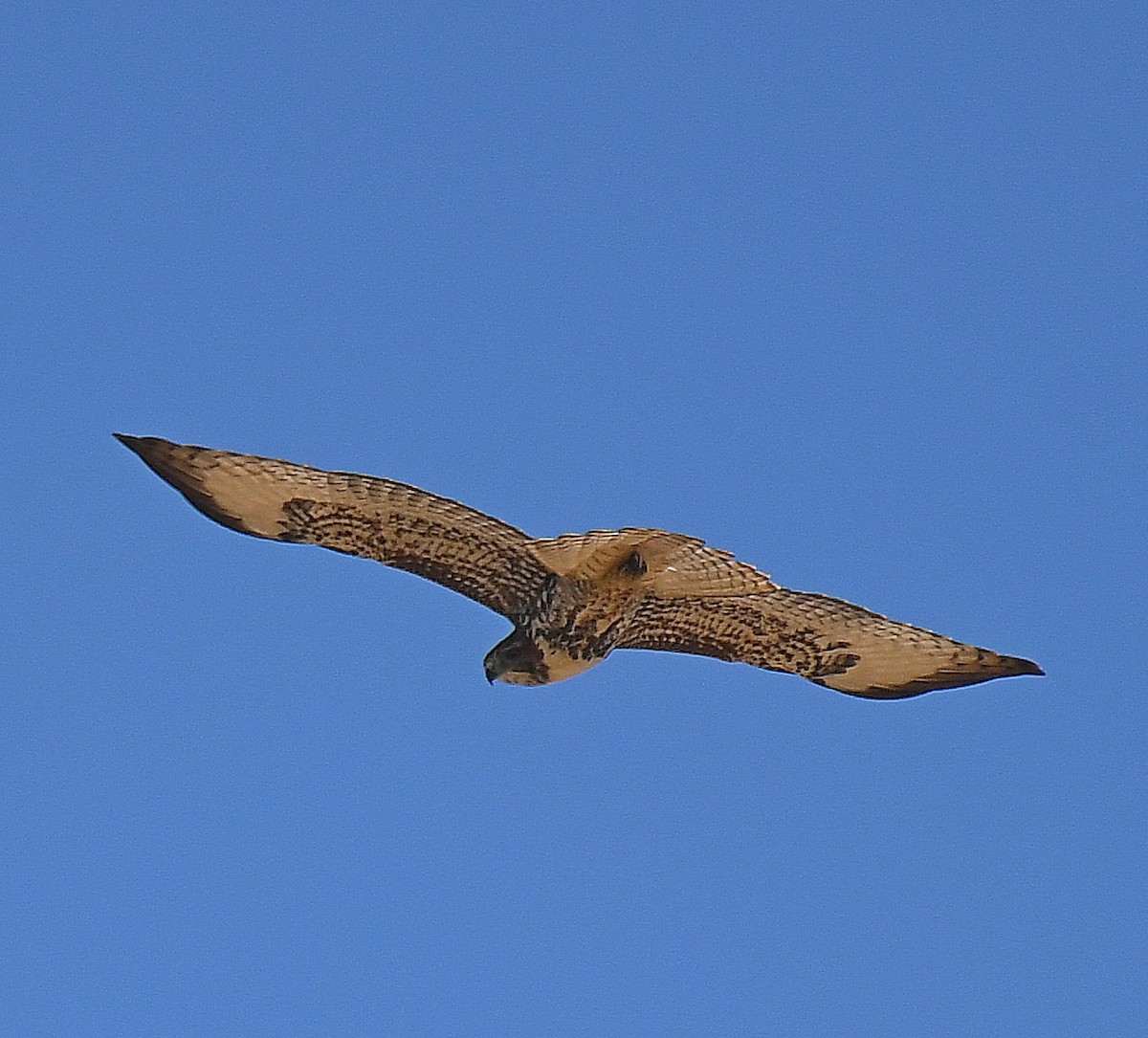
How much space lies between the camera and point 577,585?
1408cm

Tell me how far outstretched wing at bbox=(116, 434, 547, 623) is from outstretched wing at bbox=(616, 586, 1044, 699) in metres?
1.33

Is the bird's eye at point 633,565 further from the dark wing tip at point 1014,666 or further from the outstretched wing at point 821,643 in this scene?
the dark wing tip at point 1014,666

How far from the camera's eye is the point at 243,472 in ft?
44.0

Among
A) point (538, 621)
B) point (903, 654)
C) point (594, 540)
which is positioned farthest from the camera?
point (903, 654)

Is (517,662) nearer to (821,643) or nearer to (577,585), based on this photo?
(577,585)

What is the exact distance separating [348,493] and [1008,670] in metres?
4.82

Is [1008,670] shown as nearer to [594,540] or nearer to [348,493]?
[594,540]

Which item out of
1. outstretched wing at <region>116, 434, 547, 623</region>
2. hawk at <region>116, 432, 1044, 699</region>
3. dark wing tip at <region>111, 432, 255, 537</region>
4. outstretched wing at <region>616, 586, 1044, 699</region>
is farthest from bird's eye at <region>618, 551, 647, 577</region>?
dark wing tip at <region>111, 432, 255, 537</region>

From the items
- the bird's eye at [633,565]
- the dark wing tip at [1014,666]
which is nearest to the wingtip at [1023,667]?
the dark wing tip at [1014,666]

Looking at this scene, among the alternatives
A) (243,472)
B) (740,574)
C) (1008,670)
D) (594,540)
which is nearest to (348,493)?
(243,472)

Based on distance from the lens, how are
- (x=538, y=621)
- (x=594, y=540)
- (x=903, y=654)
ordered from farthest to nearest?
(x=903, y=654) → (x=538, y=621) → (x=594, y=540)

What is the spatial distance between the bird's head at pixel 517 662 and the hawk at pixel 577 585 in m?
0.01

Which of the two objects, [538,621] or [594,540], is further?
[538,621]

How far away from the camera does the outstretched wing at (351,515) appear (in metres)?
13.4
